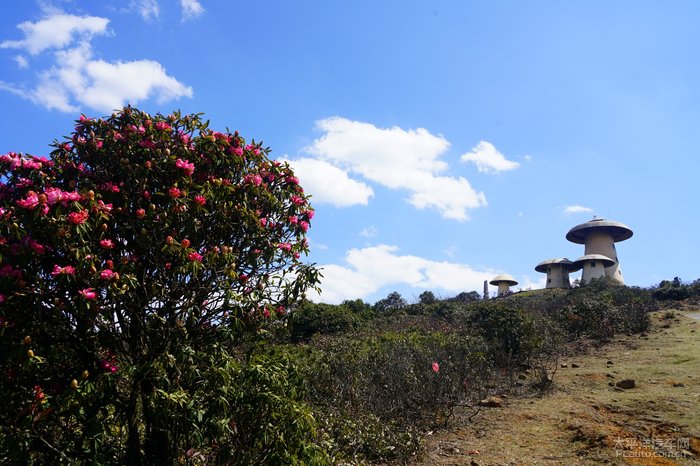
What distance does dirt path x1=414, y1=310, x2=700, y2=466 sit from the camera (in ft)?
18.3

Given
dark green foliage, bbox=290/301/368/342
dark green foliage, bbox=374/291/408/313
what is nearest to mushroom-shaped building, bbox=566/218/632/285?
dark green foliage, bbox=374/291/408/313

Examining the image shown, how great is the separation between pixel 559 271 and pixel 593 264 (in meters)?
2.14

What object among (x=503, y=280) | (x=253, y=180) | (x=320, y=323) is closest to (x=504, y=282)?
(x=503, y=280)

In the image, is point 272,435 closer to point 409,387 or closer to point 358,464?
point 358,464

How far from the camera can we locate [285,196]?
4645mm

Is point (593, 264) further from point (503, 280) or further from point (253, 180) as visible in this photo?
point (253, 180)

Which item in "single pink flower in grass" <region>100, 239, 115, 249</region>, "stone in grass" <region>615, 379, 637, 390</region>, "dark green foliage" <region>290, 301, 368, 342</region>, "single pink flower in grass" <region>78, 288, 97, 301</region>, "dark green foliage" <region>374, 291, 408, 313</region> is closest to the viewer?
"single pink flower in grass" <region>78, 288, 97, 301</region>

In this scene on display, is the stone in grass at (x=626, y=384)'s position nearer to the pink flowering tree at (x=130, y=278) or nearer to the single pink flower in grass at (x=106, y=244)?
the pink flowering tree at (x=130, y=278)

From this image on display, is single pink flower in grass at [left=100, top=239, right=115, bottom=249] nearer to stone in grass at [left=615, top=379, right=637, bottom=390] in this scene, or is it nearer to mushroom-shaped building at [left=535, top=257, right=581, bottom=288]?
stone in grass at [left=615, top=379, right=637, bottom=390]

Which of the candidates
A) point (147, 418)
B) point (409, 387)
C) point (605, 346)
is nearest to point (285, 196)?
point (147, 418)

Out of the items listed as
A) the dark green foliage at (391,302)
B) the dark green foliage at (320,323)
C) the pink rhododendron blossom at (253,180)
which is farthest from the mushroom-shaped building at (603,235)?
the pink rhododendron blossom at (253,180)

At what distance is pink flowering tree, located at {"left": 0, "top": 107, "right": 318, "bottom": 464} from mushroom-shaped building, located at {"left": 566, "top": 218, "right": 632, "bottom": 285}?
31.6 m

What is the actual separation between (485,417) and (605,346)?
22.7 feet

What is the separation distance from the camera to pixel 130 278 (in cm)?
338
